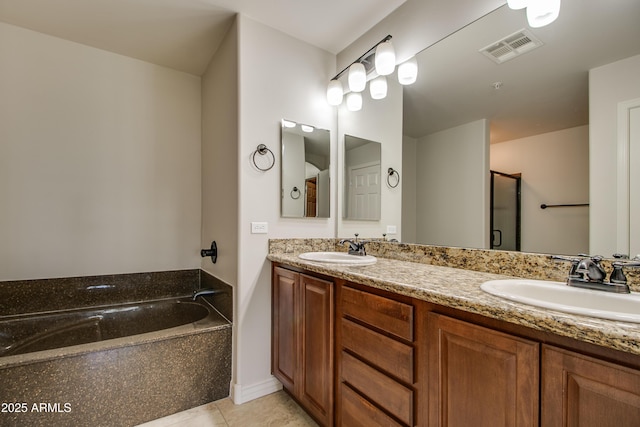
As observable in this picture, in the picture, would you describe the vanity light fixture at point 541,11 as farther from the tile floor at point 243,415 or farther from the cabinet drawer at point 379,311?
the tile floor at point 243,415

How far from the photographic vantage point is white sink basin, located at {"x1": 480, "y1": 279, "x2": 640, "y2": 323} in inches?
29.1

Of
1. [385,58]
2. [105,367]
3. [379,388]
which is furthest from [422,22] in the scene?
[105,367]

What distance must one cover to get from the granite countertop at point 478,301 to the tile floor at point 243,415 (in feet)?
3.20

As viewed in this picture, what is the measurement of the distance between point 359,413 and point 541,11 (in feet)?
6.40

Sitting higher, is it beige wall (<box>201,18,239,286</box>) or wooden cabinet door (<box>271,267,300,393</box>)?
beige wall (<box>201,18,239,286</box>)

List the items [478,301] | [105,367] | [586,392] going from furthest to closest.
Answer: [105,367] → [478,301] → [586,392]

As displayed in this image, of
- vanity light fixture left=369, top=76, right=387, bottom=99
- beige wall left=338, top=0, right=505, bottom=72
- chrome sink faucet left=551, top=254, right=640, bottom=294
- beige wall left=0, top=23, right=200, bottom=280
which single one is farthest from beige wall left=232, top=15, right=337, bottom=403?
chrome sink faucet left=551, top=254, right=640, bottom=294

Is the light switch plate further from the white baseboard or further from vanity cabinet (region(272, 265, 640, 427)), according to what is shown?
the white baseboard

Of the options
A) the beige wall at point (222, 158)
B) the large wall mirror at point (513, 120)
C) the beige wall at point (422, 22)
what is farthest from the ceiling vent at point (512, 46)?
the beige wall at point (222, 158)

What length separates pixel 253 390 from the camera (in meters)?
1.98

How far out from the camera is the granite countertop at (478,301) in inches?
24.8

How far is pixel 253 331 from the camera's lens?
2.03m

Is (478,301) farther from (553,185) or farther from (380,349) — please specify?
(553,185)

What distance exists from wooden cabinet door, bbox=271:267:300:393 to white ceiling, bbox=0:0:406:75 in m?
1.77
